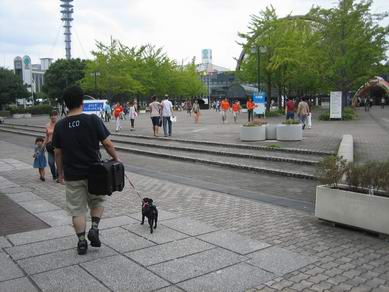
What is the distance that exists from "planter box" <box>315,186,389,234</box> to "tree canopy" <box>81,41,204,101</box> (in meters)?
49.8

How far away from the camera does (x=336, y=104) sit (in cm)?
2927

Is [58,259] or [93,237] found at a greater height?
[93,237]

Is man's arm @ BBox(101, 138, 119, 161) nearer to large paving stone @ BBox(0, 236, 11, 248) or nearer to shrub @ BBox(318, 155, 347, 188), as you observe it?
large paving stone @ BBox(0, 236, 11, 248)

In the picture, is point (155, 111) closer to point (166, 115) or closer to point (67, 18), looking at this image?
point (166, 115)

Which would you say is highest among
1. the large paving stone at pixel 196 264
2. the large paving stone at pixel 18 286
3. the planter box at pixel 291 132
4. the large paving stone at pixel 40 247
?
the planter box at pixel 291 132

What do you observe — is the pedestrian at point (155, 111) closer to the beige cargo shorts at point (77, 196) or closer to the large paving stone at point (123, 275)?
the beige cargo shorts at point (77, 196)

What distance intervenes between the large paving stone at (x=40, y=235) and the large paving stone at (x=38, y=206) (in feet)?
4.04

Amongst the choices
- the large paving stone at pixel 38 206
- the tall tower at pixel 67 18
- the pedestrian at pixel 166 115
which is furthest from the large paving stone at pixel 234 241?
the tall tower at pixel 67 18

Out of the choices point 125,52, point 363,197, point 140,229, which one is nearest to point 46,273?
point 140,229

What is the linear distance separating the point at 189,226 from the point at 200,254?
118cm

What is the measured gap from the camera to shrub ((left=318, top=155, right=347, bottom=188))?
6016 millimetres

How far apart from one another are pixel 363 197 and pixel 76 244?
11.8 ft

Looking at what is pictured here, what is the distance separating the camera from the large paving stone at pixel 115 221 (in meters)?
6.09

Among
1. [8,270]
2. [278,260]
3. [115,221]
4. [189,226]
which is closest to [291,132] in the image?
[189,226]
